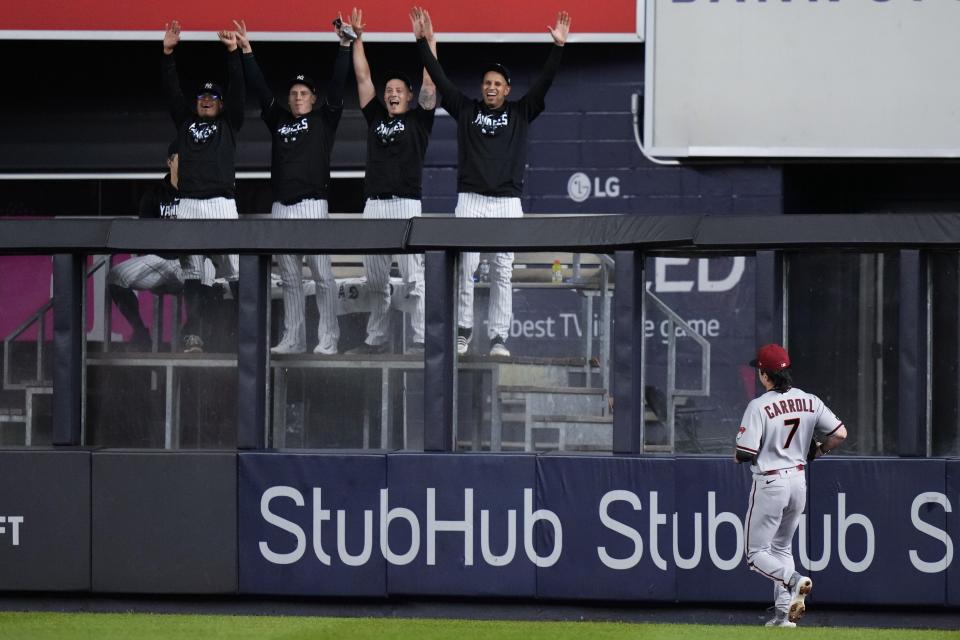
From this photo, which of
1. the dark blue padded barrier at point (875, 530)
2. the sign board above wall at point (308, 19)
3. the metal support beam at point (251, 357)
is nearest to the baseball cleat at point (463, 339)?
the metal support beam at point (251, 357)

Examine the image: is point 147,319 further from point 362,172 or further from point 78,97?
point 78,97

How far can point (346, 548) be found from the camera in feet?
33.2

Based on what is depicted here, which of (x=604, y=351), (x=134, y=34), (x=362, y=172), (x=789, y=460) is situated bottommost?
(x=789, y=460)

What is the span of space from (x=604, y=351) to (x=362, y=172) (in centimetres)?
608

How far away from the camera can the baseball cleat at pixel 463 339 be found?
1037 cm

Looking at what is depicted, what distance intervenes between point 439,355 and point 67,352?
238 centimetres

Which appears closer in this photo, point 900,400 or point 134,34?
point 900,400

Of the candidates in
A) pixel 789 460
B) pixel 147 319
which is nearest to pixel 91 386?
pixel 147 319

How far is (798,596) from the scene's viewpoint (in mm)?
9164

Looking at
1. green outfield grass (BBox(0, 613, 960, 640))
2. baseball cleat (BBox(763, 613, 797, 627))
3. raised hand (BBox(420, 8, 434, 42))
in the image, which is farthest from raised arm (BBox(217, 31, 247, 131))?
baseball cleat (BBox(763, 613, 797, 627))

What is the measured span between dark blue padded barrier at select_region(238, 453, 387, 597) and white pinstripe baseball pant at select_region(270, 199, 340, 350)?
30.4 inches

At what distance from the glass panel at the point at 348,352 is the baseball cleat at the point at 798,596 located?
2539mm

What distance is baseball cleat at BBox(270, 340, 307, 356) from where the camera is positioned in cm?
1042

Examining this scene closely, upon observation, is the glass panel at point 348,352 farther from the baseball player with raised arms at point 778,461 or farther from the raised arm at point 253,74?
the baseball player with raised arms at point 778,461
